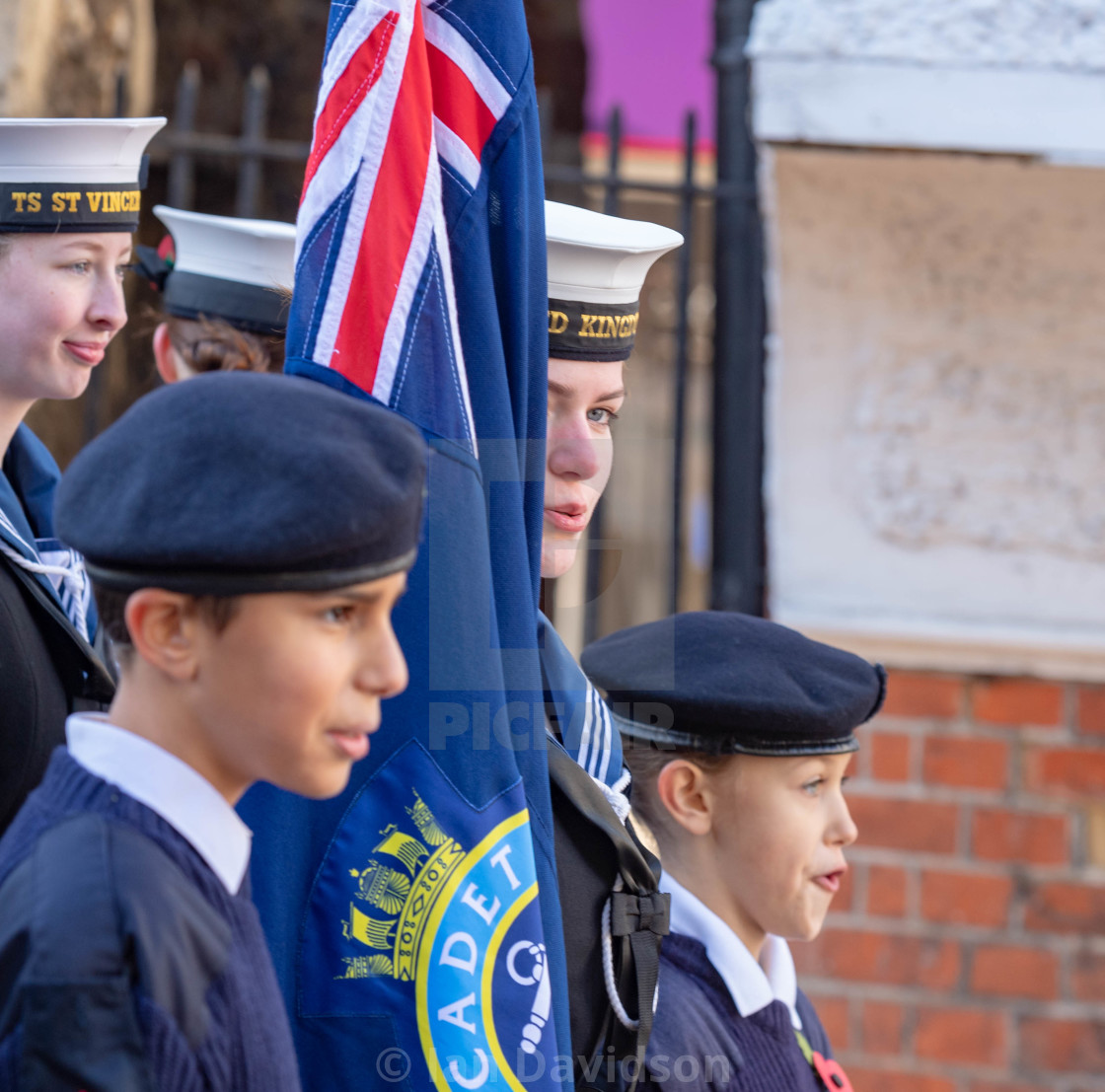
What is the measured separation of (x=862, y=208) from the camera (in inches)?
123

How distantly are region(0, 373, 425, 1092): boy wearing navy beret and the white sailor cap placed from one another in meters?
1.41

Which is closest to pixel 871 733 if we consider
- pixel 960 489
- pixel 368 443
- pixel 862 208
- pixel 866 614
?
pixel 866 614

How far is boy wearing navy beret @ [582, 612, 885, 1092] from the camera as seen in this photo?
1.78 meters

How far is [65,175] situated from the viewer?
189 cm

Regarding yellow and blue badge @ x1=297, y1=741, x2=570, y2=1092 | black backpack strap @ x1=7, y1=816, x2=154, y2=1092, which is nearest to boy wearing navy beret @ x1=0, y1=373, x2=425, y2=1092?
black backpack strap @ x1=7, y1=816, x2=154, y2=1092

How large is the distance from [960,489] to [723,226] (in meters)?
0.86

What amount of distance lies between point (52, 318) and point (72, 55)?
7.29 ft

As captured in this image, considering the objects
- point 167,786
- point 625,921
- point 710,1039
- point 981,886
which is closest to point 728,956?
point 710,1039

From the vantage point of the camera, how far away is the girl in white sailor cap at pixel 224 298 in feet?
7.86

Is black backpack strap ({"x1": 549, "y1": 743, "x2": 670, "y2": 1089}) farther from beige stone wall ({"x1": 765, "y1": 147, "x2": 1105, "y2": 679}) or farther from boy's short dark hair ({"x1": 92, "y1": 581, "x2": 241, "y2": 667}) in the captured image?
beige stone wall ({"x1": 765, "y1": 147, "x2": 1105, "y2": 679})

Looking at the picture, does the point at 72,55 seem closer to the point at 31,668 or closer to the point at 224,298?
the point at 224,298

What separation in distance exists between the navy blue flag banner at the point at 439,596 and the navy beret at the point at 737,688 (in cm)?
43

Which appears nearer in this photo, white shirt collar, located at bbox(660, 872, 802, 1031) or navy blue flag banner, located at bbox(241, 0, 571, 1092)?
navy blue flag banner, located at bbox(241, 0, 571, 1092)

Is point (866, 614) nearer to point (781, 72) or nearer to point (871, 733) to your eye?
point (871, 733)
